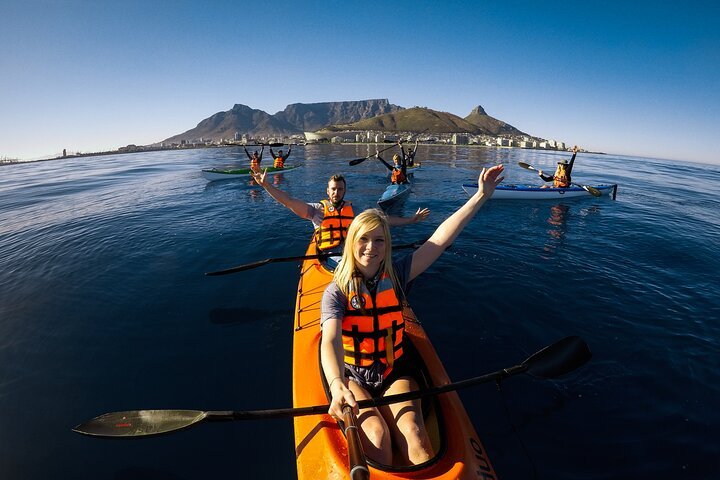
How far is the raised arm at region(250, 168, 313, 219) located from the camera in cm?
573

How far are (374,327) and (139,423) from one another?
2698 millimetres

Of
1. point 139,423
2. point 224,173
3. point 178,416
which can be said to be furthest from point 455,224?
point 224,173

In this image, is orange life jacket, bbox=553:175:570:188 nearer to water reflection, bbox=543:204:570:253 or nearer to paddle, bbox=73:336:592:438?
water reflection, bbox=543:204:570:253

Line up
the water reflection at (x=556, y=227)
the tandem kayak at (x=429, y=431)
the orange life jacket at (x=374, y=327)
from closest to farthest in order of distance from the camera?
the tandem kayak at (x=429, y=431)
the orange life jacket at (x=374, y=327)
the water reflection at (x=556, y=227)

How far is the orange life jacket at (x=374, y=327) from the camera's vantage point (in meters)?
3.33

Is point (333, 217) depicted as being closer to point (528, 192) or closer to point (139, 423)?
point (139, 423)

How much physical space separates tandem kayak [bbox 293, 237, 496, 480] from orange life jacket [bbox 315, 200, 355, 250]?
3.33 meters

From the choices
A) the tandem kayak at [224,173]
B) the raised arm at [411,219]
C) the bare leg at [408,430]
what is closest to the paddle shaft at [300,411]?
the bare leg at [408,430]

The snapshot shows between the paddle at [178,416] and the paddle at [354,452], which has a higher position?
the paddle at [354,452]

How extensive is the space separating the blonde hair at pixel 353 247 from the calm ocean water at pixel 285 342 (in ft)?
9.40

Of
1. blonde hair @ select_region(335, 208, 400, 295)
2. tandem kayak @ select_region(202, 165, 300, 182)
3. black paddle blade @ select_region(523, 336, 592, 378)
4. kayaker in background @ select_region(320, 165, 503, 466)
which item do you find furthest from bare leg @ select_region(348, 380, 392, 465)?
tandem kayak @ select_region(202, 165, 300, 182)

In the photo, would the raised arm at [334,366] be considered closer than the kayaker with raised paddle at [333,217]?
Yes

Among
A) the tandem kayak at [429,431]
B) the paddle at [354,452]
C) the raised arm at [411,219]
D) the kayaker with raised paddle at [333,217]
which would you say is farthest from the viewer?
the kayaker with raised paddle at [333,217]

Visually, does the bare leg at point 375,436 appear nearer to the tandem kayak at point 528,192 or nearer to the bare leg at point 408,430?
the bare leg at point 408,430
